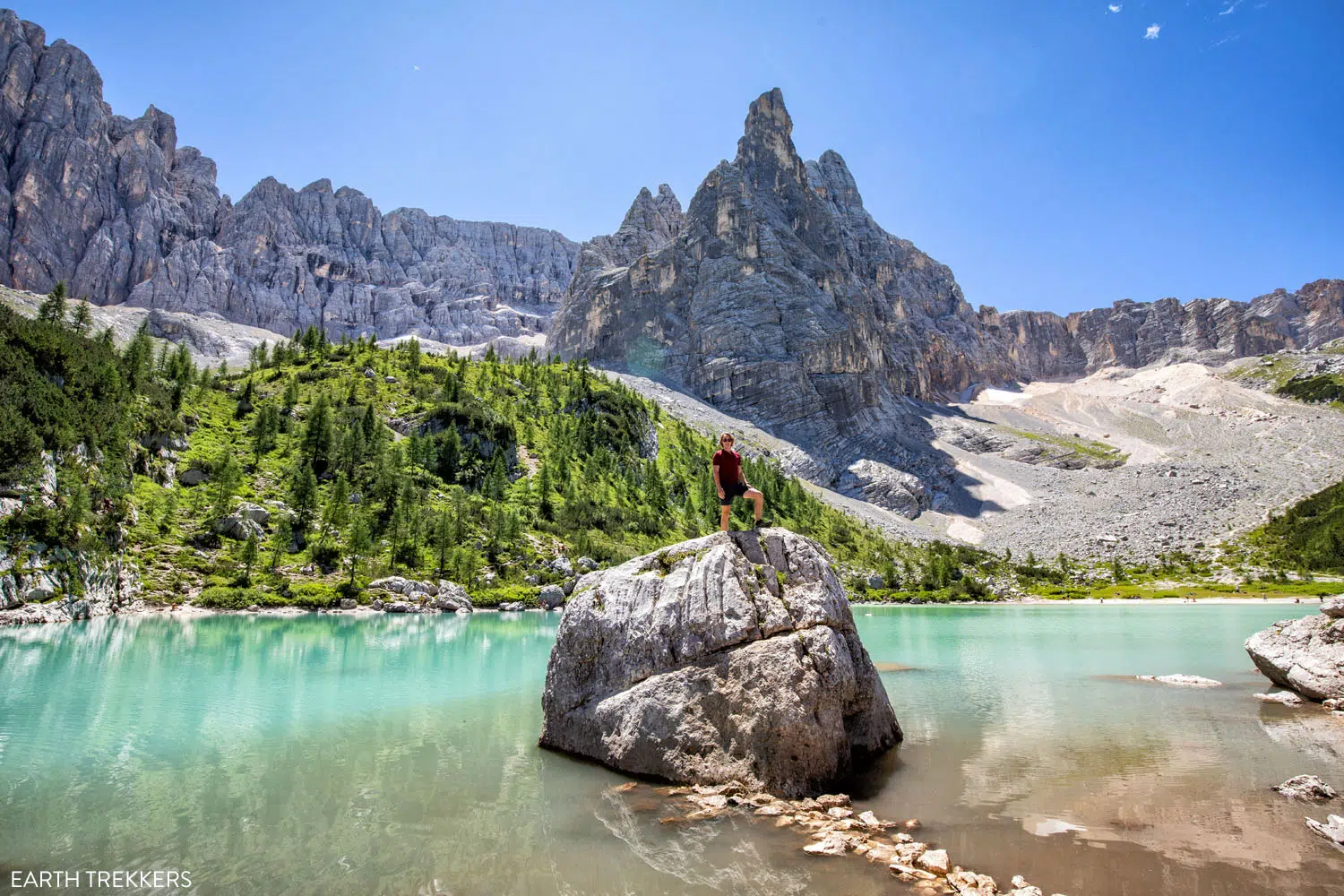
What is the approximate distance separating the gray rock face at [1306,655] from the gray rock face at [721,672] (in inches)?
542

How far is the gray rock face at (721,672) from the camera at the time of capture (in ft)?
40.2

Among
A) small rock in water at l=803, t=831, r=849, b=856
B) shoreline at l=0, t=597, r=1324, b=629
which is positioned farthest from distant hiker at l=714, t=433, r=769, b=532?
shoreline at l=0, t=597, r=1324, b=629

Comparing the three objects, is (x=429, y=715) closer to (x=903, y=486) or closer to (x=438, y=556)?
(x=438, y=556)

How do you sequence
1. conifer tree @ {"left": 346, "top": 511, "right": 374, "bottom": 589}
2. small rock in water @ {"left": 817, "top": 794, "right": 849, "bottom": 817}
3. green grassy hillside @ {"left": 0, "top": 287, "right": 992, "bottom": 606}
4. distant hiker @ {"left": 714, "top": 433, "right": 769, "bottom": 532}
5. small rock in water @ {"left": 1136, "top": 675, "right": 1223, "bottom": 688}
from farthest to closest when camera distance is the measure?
conifer tree @ {"left": 346, "top": 511, "right": 374, "bottom": 589} → green grassy hillside @ {"left": 0, "top": 287, "right": 992, "bottom": 606} → small rock in water @ {"left": 1136, "top": 675, "right": 1223, "bottom": 688} → distant hiker @ {"left": 714, "top": 433, "right": 769, "bottom": 532} → small rock in water @ {"left": 817, "top": 794, "right": 849, "bottom": 817}

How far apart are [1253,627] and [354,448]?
84.4 meters

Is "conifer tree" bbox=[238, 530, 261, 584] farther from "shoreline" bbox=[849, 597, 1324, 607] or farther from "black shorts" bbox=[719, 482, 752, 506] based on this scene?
"shoreline" bbox=[849, 597, 1324, 607]

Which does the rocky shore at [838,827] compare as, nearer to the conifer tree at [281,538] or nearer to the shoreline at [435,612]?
the shoreline at [435,612]

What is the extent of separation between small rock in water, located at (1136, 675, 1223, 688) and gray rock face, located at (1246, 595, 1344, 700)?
1.60 m

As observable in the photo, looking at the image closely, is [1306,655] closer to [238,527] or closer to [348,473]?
[238,527]

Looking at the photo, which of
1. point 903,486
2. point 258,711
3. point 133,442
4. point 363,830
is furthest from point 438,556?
point 903,486

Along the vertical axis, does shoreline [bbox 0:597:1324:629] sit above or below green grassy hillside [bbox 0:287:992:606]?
below

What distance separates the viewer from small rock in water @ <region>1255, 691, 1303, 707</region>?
62.0 ft

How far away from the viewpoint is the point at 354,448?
251 ft

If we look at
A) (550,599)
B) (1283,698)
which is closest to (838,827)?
(1283,698)
